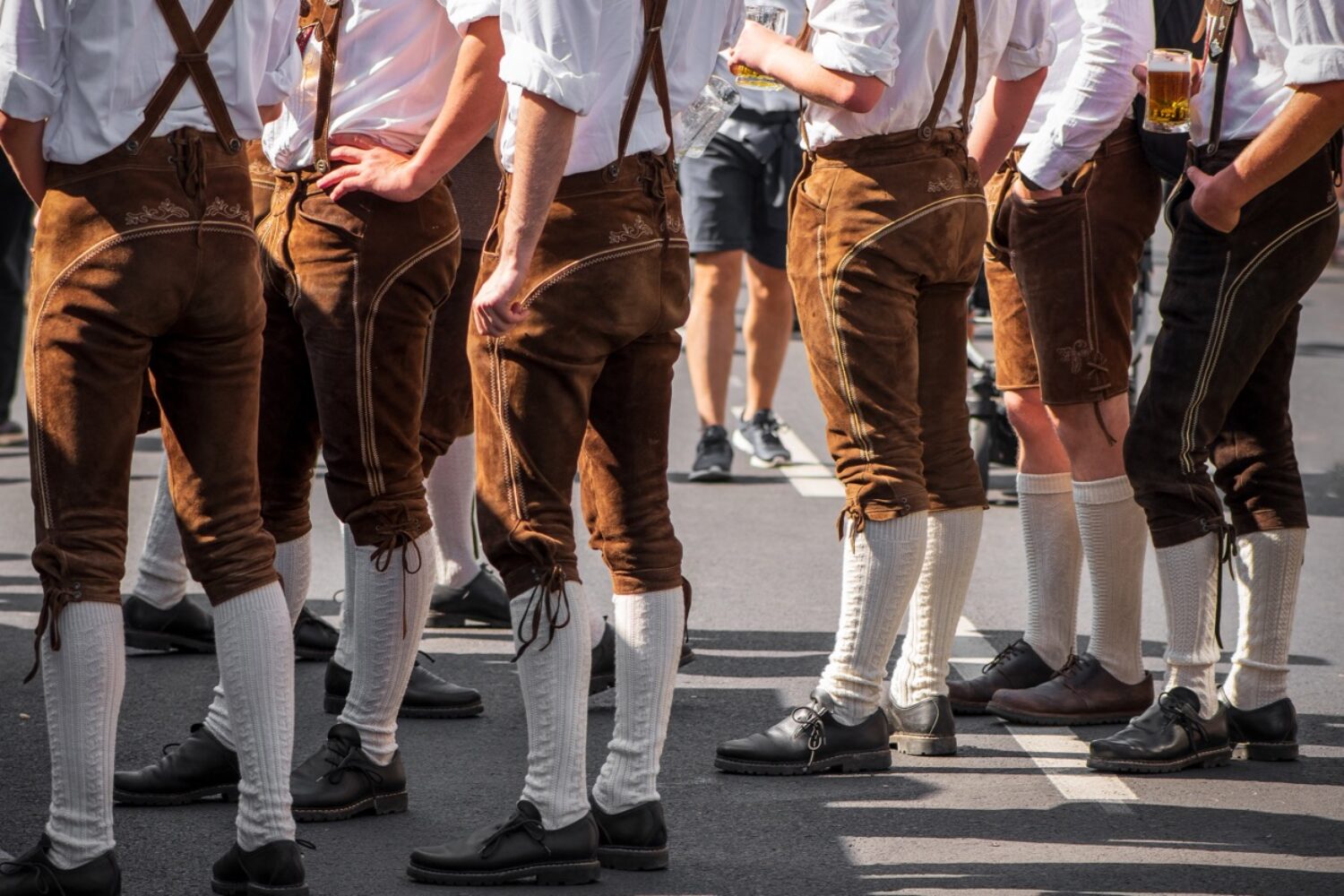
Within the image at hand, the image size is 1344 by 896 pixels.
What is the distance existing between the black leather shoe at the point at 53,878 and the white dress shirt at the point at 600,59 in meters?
1.46

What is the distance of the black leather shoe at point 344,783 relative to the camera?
13.2ft

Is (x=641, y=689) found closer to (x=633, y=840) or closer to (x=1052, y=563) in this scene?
(x=633, y=840)

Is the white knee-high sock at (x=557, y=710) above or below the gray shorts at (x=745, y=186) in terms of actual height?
below

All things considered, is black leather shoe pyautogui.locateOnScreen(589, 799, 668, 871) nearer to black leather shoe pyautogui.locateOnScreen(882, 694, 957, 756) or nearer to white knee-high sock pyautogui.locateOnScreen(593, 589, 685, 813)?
white knee-high sock pyautogui.locateOnScreen(593, 589, 685, 813)

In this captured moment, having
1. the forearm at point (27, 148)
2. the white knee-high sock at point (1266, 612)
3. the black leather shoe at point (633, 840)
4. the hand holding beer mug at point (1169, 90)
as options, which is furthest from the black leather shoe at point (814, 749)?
the forearm at point (27, 148)

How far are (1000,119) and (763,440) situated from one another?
423 centimetres

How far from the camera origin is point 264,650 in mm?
3469

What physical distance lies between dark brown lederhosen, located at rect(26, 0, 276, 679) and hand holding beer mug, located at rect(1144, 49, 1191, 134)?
2032 millimetres

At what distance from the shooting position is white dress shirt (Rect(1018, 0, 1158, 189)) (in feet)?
15.1

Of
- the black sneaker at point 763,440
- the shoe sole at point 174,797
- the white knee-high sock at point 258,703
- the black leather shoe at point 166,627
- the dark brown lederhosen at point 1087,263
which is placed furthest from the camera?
the black sneaker at point 763,440

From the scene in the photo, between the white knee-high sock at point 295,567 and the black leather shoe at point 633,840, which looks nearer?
the black leather shoe at point 633,840

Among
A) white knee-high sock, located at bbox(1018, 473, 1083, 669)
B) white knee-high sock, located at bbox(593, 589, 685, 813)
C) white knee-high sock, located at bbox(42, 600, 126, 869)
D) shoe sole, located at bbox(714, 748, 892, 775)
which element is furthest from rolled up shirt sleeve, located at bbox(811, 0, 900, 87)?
white knee-high sock, located at bbox(42, 600, 126, 869)

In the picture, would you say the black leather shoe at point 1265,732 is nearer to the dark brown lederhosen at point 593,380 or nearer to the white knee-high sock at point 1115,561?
the white knee-high sock at point 1115,561

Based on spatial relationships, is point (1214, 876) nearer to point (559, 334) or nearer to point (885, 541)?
point (885, 541)
